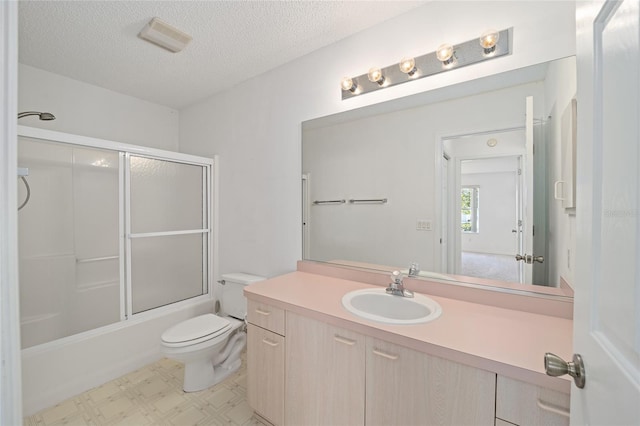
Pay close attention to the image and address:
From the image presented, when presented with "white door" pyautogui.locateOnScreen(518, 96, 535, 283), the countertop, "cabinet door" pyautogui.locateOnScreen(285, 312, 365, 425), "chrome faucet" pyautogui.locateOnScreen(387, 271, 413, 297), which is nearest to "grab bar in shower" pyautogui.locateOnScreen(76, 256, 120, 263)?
the countertop

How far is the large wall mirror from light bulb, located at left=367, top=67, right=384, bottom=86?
143 mm

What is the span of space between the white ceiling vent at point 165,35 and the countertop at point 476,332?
1721 millimetres

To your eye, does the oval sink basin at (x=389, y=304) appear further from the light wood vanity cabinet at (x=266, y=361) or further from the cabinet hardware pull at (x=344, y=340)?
the light wood vanity cabinet at (x=266, y=361)

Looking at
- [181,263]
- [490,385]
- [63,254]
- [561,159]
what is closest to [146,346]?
[181,263]

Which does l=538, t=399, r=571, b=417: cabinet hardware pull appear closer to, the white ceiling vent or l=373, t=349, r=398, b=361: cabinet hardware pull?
l=373, t=349, r=398, b=361: cabinet hardware pull

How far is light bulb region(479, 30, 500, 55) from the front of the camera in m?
1.27

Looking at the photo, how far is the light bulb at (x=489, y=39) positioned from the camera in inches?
49.9

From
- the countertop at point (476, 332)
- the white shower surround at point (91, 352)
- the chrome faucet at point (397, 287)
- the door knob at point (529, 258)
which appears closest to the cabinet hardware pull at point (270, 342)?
the countertop at point (476, 332)

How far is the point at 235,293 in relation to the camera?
237 cm

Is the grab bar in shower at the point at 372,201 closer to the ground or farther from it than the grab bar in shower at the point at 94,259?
farther from it

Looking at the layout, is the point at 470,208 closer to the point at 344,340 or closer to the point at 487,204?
the point at 487,204

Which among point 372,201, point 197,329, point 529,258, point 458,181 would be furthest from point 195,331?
point 529,258

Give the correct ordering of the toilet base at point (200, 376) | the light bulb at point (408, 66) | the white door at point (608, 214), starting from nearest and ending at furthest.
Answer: the white door at point (608, 214), the light bulb at point (408, 66), the toilet base at point (200, 376)

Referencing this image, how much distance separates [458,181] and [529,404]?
1.01 m
